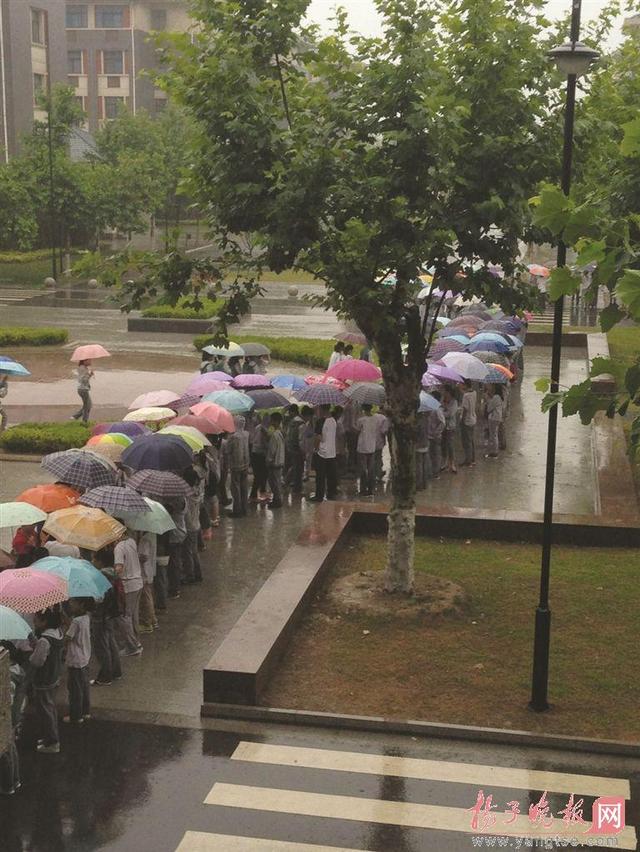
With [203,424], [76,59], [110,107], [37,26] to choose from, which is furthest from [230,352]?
[76,59]

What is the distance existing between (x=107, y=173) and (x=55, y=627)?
1896 inches

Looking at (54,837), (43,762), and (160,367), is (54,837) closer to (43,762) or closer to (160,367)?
(43,762)

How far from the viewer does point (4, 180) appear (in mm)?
50219

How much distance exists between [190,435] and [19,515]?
12.0ft

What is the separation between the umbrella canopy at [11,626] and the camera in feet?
29.8

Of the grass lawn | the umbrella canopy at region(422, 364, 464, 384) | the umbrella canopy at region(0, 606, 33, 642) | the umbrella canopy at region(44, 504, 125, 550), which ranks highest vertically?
the umbrella canopy at region(422, 364, 464, 384)

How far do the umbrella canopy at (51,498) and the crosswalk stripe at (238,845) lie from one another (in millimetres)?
4637

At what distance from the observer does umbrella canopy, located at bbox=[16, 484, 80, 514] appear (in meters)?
12.5

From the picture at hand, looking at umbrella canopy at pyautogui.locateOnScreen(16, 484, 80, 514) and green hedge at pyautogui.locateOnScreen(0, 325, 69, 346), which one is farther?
green hedge at pyautogui.locateOnScreen(0, 325, 69, 346)

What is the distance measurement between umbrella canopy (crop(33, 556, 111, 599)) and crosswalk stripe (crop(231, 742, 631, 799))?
1915 mm

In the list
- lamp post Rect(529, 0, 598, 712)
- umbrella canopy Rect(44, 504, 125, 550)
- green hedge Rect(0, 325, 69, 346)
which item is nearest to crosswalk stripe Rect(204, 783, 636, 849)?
lamp post Rect(529, 0, 598, 712)

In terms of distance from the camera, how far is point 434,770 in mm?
10031

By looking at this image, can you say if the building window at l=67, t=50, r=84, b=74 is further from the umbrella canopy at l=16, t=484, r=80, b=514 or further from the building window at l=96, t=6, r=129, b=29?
the umbrella canopy at l=16, t=484, r=80, b=514

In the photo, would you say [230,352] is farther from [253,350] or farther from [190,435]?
[190,435]
